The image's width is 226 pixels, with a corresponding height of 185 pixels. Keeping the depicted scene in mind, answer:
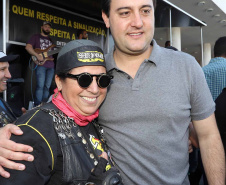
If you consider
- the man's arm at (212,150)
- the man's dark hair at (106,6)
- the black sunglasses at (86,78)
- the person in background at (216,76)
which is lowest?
the man's arm at (212,150)

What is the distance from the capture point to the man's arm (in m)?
1.81

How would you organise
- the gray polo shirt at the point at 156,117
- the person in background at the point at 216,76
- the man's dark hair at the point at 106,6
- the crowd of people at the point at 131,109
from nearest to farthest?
1. the crowd of people at the point at 131,109
2. the gray polo shirt at the point at 156,117
3. the man's dark hair at the point at 106,6
4. the person in background at the point at 216,76

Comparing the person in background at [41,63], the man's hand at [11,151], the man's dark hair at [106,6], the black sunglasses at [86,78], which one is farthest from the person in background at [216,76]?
the person in background at [41,63]

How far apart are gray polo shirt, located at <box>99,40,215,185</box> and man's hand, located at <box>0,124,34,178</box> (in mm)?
687

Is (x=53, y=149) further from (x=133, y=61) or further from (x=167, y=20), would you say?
(x=167, y=20)

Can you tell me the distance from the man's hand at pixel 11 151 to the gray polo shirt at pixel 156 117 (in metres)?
0.69

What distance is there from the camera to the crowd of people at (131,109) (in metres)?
1.54

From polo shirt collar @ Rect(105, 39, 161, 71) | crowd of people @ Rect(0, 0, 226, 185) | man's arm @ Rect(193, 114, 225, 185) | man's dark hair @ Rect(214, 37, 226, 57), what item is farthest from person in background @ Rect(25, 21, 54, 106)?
man's arm @ Rect(193, 114, 225, 185)

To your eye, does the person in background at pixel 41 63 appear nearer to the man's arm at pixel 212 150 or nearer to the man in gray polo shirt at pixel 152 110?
the man in gray polo shirt at pixel 152 110

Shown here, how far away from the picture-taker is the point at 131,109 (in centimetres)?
178

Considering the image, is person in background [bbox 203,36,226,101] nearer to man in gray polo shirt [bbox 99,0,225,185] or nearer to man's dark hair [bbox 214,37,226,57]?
man's dark hair [bbox 214,37,226,57]

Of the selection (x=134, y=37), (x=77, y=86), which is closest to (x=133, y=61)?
(x=134, y=37)

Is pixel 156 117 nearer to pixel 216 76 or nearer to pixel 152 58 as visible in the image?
pixel 152 58

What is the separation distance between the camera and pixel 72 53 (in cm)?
161
